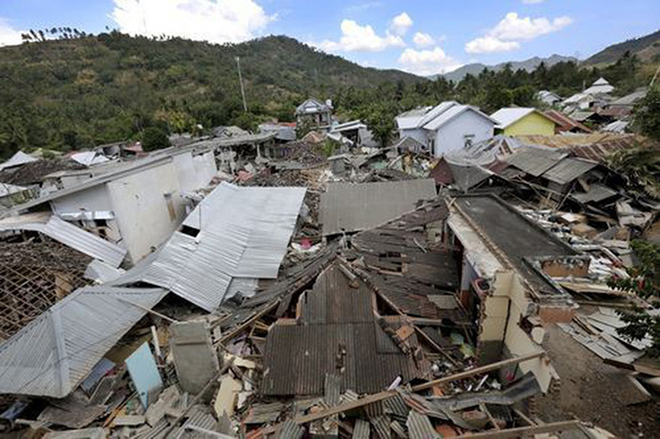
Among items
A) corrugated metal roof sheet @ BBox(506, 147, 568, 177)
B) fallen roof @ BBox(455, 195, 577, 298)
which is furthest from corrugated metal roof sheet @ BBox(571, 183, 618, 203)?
fallen roof @ BBox(455, 195, 577, 298)

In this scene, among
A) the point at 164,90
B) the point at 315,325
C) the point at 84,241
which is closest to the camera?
the point at 315,325

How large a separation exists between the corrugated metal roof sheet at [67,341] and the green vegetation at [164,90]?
31172mm

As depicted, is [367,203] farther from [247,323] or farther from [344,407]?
[344,407]

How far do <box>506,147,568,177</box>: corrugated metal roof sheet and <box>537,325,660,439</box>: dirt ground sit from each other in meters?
12.0

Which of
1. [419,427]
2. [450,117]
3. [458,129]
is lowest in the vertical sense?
[419,427]

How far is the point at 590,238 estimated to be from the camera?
43.0ft

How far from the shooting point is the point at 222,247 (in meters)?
12.2

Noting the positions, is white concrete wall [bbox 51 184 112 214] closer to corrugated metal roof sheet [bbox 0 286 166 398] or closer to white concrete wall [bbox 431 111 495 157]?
corrugated metal roof sheet [bbox 0 286 166 398]

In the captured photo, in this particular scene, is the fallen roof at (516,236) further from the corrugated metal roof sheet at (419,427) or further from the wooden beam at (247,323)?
the wooden beam at (247,323)

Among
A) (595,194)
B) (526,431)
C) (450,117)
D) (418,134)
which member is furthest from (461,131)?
(526,431)

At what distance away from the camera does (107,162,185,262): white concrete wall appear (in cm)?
1359

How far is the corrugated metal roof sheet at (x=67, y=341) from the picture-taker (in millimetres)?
6562

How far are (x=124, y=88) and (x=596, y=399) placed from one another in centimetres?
9063

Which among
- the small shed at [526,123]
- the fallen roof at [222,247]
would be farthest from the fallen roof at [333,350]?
the small shed at [526,123]
